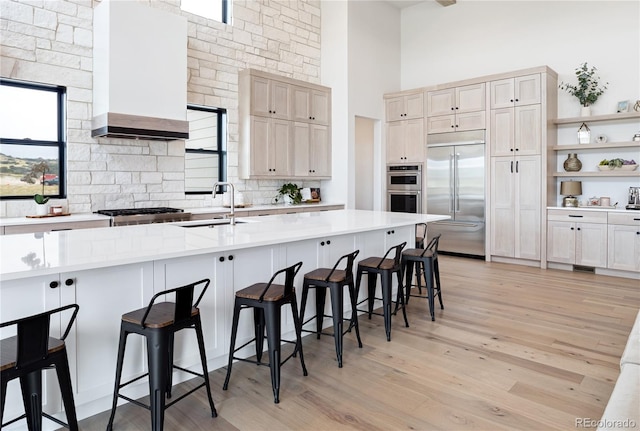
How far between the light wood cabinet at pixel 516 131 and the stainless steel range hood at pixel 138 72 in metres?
4.26

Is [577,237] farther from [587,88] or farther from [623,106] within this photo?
[587,88]

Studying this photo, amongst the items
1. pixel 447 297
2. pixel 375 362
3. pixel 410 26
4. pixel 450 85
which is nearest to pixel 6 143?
pixel 375 362

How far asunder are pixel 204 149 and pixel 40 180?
195 centimetres

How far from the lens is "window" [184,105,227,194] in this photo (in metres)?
5.55

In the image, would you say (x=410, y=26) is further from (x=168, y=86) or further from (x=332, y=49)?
(x=168, y=86)

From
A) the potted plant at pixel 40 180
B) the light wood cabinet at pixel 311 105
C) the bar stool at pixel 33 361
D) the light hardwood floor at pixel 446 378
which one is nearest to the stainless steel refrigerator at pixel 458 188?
the light wood cabinet at pixel 311 105

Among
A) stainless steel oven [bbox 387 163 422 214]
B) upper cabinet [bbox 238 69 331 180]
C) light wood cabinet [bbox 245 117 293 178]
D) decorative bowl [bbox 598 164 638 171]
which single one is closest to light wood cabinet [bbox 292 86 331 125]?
upper cabinet [bbox 238 69 331 180]

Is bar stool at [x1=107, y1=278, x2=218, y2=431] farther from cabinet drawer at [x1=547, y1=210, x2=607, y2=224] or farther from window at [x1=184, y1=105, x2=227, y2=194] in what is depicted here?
cabinet drawer at [x1=547, y1=210, x2=607, y2=224]

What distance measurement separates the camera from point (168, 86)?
4633mm

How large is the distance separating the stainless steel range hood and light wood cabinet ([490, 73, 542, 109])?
4.27 metres

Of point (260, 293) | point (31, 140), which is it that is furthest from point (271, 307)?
point (31, 140)

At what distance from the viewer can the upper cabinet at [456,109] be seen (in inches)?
250

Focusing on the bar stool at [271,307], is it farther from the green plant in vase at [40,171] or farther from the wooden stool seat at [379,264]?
the green plant in vase at [40,171]

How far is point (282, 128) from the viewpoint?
621 cm
